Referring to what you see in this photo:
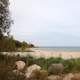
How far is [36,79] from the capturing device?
1049cm

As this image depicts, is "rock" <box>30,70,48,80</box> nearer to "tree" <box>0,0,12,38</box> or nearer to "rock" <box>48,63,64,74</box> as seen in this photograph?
"rock" <box>48,63,64,74</box>

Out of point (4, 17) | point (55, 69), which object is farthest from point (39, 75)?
point (4, 17)

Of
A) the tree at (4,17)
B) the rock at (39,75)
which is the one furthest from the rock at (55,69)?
the tree at (4,17)

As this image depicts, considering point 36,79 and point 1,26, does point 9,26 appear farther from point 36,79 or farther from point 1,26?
point 36,79

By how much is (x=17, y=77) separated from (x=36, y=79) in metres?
1.66

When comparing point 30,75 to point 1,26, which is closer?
point 30,75

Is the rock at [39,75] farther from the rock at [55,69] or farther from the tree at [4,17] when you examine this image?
the tree at [4,17]

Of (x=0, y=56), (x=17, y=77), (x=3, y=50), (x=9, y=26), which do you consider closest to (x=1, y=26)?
(x=9, y=26)

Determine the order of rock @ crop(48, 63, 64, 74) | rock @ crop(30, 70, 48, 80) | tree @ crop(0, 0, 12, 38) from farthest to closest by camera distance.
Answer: tree @ crop(0, 0, 12, 38) < rock @ crop(48, 63, 64, 74) < rock @ crop(30, 70, 48, 80)

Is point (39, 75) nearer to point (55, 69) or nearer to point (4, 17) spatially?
point (55, 69)

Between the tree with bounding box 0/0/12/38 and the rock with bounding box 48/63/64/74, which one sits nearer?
the rock with bounding box 48/63/64/74

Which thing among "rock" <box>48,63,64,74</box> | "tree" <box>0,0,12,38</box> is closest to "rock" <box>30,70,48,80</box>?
"rock" <box>48,63,64,74</box>

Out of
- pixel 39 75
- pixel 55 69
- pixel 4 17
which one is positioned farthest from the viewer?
pixel 4 17

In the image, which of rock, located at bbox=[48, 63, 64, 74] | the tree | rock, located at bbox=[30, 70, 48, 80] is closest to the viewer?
rock, located at bbox=[30, 70, 48, 80]
